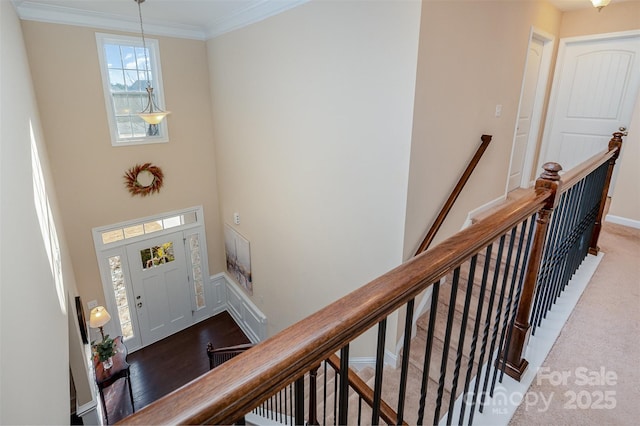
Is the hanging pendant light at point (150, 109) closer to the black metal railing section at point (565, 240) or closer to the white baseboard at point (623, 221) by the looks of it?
the black metal railing section at point (565, 240)

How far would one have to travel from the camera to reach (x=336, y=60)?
3.22 metres

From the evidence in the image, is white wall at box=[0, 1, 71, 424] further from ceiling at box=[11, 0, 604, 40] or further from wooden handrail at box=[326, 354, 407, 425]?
ceiling at box=[11, 0, 604, 40]

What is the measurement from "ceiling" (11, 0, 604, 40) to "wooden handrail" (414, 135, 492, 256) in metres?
2.33

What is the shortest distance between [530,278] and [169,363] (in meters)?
5.94

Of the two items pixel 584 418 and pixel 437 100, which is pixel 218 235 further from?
pixel 584 418

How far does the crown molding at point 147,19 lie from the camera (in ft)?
12.8

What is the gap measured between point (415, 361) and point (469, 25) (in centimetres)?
313

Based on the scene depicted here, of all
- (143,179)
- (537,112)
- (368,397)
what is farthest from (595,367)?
(143,179)

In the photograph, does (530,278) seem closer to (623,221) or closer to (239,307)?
(623,221)

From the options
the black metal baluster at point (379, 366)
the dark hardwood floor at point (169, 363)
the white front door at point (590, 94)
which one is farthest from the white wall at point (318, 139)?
the white front door at point (590, 94)

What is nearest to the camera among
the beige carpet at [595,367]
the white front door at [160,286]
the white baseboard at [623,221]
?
the beige carpet at [595,367]

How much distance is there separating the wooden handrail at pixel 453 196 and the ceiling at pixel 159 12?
2.33 m

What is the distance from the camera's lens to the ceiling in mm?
3986

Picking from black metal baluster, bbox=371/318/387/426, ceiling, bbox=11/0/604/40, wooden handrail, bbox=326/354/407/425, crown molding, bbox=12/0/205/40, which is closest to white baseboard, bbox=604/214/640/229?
ceiling, bbox=11/0/604/40
